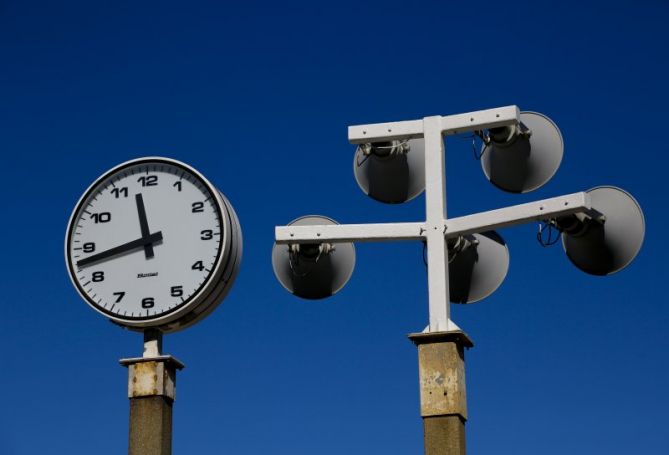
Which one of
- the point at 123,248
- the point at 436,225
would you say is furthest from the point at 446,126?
the point at 123,248

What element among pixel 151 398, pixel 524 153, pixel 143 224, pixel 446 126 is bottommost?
pixel 151 398

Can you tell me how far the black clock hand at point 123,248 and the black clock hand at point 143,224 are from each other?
1.2 inches

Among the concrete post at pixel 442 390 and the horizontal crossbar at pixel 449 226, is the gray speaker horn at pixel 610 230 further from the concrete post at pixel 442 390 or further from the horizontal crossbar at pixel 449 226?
the concrete post at pixel 442 390

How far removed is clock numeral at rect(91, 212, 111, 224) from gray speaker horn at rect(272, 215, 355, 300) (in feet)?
5.74


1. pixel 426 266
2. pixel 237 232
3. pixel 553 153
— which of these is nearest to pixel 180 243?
pixel 237 232

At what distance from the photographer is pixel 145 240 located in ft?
45.8

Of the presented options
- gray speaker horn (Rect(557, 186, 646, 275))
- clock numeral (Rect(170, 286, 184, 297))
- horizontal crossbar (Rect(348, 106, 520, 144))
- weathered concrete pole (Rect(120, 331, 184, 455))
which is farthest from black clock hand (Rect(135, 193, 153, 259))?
gray speaker horn (Rect(557, 186, 646, 275))

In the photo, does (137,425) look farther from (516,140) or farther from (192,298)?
(516,140)

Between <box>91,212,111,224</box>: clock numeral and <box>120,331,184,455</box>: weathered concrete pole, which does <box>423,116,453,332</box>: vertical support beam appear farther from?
<box>91,212,111,224</box>: clock numeral

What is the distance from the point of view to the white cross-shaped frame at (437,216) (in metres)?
12.2

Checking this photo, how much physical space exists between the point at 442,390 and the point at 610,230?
2.24 m

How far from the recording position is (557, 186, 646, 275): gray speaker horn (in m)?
12.6

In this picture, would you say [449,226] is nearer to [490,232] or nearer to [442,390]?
[490,232]

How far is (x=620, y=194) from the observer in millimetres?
12586
